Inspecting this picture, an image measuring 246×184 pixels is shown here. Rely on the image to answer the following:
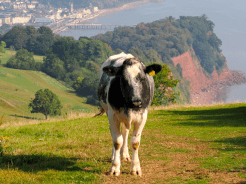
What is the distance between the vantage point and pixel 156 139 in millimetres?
14656

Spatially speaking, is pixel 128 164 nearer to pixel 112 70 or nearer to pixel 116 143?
pixel 116 143

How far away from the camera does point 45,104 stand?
123 meters

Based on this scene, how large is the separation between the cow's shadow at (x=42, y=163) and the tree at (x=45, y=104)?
112601mm

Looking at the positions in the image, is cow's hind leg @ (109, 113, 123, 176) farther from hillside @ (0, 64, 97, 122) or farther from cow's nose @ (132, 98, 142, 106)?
hillside @ (0, 64, 97, 122)

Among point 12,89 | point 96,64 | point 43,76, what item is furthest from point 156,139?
point 96,64

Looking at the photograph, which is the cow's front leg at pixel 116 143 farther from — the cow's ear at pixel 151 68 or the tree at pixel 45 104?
the tree at pixel 45 104

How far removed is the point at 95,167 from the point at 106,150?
7.46 feet

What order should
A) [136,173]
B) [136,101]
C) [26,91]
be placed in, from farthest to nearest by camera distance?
[26,91], [136,173], [136,101]

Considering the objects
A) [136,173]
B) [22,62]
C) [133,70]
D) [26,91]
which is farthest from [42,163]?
[22,62]

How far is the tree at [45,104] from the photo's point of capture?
395 ft

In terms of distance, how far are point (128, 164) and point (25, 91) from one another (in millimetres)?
140759

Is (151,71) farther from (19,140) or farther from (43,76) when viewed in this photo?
(43,76)

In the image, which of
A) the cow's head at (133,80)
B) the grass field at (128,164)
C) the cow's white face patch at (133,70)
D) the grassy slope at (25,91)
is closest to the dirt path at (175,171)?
the grass field at (128,164)

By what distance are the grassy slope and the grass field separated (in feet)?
338
